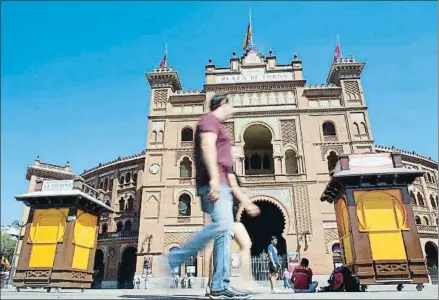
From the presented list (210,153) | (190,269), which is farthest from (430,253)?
(210,153)

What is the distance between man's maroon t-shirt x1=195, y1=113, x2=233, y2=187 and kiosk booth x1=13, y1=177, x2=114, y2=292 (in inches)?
417

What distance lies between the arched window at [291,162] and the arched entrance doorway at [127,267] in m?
14.1

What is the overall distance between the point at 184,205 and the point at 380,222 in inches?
513

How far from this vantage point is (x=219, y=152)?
3678 millimetres

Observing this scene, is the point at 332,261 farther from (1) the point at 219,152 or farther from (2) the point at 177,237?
(1) the point at 219,152

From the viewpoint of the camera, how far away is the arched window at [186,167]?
74.4 ft

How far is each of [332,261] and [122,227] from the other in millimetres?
17842

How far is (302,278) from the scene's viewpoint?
26.8 feet

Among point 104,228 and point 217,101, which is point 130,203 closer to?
point 104,228

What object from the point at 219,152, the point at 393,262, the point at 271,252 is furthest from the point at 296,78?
the point at 219,152

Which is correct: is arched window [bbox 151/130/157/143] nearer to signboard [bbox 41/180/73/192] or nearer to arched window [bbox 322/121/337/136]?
signboard [bbox 41/180/73/192]

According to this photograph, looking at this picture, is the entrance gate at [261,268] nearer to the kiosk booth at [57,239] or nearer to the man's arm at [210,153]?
the kiosk booth at [57,239]

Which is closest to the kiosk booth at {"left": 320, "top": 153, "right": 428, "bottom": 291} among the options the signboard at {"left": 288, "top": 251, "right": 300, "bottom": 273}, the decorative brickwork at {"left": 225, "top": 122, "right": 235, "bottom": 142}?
the signboard at {"left": 288, "top": 251, "right": 300, "bottom": 273}

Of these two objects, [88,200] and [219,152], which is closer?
[219,152]
